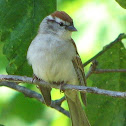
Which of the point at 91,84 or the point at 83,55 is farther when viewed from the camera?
the point at 83,55

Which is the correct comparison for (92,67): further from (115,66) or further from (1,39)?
(1,39)

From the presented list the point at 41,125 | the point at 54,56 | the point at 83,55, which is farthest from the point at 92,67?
the point at 41,125

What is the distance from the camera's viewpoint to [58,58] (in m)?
3.06

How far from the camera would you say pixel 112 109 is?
3.12 m

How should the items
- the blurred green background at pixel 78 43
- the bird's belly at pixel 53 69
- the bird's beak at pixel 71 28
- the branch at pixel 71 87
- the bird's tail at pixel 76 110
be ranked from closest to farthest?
the branch at pixel 71 87 < the bird's belly at pixel 53 69 < the bird's beak at pixel 71 28 < the bird's tail at pixel 76 110 < the blurred green background at pixel 78 43

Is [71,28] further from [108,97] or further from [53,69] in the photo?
[108,97]

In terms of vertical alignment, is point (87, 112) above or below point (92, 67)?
below

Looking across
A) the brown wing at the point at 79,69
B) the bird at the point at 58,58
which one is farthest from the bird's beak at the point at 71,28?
the brown wing at the point at 79,69

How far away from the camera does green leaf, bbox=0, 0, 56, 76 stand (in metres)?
2.68

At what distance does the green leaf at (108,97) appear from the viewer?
3.09 m

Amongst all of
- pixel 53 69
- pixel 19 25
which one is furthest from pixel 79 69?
pixel 19 25

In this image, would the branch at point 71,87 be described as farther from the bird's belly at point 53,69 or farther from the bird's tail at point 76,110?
the bird's tail at point 76,110

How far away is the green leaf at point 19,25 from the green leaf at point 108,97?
634 millimetres

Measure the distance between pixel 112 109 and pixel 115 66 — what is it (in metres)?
0.34
